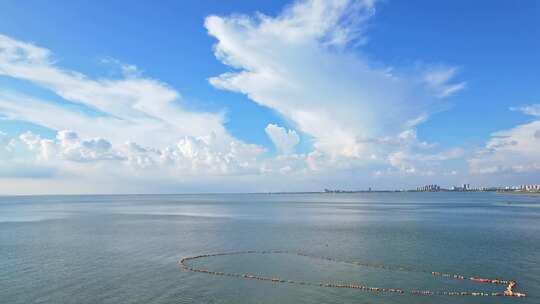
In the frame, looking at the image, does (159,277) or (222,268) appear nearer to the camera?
(159,277)

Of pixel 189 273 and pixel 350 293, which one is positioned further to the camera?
pixel 189 273

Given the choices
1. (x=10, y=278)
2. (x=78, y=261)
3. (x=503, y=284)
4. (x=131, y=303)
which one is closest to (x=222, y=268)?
(x=131, y=303)

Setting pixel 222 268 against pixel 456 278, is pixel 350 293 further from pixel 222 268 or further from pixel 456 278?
pixel 222 268

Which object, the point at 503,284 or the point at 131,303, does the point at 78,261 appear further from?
the point at 503,284

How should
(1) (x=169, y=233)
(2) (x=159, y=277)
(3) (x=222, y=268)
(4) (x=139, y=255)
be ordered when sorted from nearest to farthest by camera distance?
1. (2) (x=159, y=277)
2. (3) (x=222, y=268)
3. (4) (x=139, y=255)
4. (1) (x=169, y=233)

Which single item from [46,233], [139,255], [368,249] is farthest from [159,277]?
[46,233]

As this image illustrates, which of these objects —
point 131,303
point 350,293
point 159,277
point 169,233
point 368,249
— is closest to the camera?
point 131,303

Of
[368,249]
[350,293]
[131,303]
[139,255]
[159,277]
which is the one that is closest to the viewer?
[131,303]

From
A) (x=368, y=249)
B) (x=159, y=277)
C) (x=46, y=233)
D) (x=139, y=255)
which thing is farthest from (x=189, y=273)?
(x=46, y=233)

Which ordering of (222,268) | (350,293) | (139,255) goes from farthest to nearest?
(139,255) < (222,268) < (350,293)
